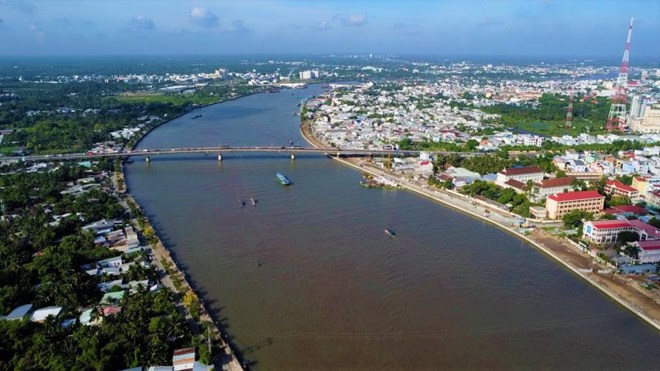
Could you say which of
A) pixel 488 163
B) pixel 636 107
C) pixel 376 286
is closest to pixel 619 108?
pixel 636 107

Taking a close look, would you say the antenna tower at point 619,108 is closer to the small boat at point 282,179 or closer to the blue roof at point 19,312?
the small boat at point 282,179

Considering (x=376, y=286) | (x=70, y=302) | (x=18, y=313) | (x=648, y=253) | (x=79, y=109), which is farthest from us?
(x=79, y=109)

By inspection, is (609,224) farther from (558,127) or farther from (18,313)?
(558,127)

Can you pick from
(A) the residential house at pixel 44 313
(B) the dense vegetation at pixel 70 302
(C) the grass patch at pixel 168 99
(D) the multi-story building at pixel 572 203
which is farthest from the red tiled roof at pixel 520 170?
(C) the grass patch at pixel 168 99

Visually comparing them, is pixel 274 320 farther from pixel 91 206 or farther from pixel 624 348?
pixel 91 206

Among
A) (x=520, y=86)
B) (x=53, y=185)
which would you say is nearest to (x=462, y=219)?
(x=53, y=185)
